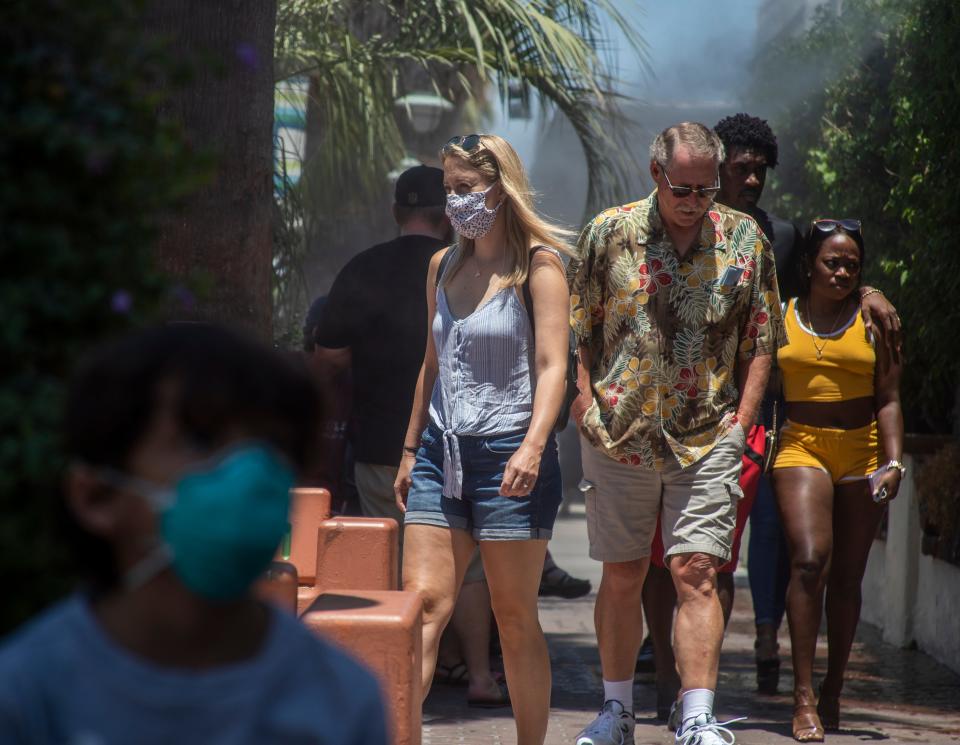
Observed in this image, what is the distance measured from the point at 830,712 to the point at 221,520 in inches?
A: 180

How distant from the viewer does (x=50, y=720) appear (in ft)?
5.69

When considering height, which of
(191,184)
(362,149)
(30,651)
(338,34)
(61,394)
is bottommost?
(30,651)

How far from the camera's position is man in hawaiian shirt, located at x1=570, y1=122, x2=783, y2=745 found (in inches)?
194

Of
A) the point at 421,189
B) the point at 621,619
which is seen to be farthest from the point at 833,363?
the point at 421,189

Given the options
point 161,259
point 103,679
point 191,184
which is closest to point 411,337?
point 161,259

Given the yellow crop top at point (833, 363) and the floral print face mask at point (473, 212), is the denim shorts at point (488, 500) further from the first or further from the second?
the yellow crop top at point (833, 363)

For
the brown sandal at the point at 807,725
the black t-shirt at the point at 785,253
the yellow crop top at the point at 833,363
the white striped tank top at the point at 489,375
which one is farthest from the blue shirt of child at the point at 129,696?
the black t-shirt at the point at 785,253

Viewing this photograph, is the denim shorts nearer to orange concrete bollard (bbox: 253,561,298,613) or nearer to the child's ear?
orange concrete bollard (bbox: 253,561,298,613)

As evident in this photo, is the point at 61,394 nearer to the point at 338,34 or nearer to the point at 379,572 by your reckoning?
the point at 379,572

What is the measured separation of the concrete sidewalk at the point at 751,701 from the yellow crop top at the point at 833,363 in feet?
4.15

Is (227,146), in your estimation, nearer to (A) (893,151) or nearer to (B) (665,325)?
(B) (665,325)

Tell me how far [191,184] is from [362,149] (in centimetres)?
794

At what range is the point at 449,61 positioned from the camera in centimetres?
956

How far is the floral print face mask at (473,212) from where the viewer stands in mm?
4672
